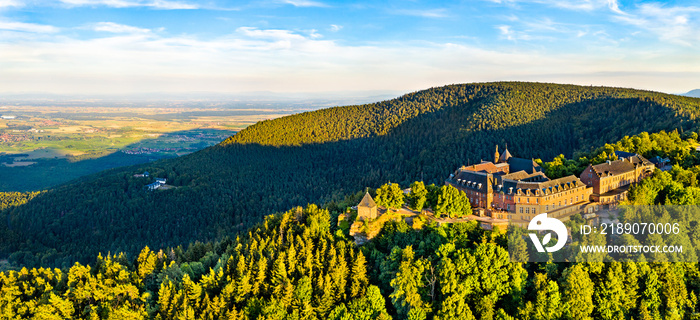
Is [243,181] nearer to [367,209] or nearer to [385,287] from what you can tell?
[367,209]

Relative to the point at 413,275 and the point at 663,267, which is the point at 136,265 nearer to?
the point at 413,275

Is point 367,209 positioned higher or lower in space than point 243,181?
higher

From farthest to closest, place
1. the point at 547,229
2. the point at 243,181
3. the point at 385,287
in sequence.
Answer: the point at 243,181 < the point at 385,287 < the point at 547,229

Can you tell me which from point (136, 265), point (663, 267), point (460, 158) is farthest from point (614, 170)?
point (460, 158)

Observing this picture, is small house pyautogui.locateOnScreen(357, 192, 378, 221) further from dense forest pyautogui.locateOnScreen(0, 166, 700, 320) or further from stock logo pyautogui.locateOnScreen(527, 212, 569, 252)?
stock logo pyautogui.locateOnScreen(527, 212, 569, 252)

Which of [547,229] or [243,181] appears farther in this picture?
[243,181]

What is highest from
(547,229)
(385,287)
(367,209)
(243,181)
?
(367,209)

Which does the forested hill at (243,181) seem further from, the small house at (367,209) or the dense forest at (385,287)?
the small house at (367,209)

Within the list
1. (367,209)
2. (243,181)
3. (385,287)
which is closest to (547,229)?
(385,287)
